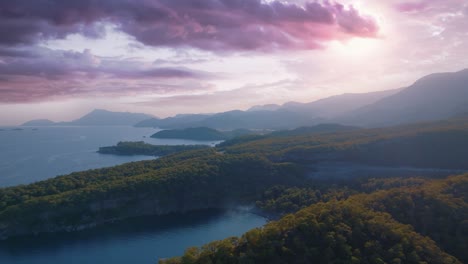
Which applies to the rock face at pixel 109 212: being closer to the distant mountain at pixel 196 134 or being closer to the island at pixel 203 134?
the island at pixel 203 134

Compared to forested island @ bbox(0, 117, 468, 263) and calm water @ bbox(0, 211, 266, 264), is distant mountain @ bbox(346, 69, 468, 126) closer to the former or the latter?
forested island @ bbox(0, 117, 468, 263)

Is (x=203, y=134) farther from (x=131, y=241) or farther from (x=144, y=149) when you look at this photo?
(x=131, y=241)

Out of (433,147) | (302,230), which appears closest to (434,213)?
(302,230)

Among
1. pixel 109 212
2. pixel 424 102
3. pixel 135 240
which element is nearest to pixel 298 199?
pixel 135 240

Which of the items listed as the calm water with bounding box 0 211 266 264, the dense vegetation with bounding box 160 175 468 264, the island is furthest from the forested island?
the island

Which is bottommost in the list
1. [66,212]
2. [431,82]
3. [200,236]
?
[200,236]

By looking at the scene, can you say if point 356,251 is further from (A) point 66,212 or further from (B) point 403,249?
(A) point 66,212
